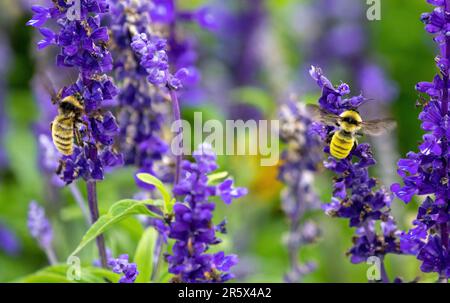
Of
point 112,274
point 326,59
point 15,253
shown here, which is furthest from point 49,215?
point 326,59

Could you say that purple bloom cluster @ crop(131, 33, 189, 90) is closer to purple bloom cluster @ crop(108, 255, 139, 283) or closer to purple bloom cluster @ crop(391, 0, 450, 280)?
purple bloom cluster @ crop(108, 255, 139, 283)

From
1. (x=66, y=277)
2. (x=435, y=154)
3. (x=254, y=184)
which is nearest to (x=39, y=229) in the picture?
(x=66, y=277)

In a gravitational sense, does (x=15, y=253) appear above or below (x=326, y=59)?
below

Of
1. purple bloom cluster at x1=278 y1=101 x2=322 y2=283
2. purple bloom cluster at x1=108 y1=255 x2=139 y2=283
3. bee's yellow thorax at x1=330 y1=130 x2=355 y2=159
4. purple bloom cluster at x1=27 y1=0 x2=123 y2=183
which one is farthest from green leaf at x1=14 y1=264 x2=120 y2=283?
purple bloom cluster at x1=278 y1=101 x2=322 y2=283

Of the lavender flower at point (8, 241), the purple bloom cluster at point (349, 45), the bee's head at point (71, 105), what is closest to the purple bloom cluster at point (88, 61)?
the bee's head at point (71, 105)

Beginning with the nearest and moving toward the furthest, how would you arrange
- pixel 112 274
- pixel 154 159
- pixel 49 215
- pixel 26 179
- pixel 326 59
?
pixel 112 274 → pixel 154 159 → pixel 49 215 → pixel 26 179 → pixel 326 59

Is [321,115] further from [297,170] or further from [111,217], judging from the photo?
[297,170]
